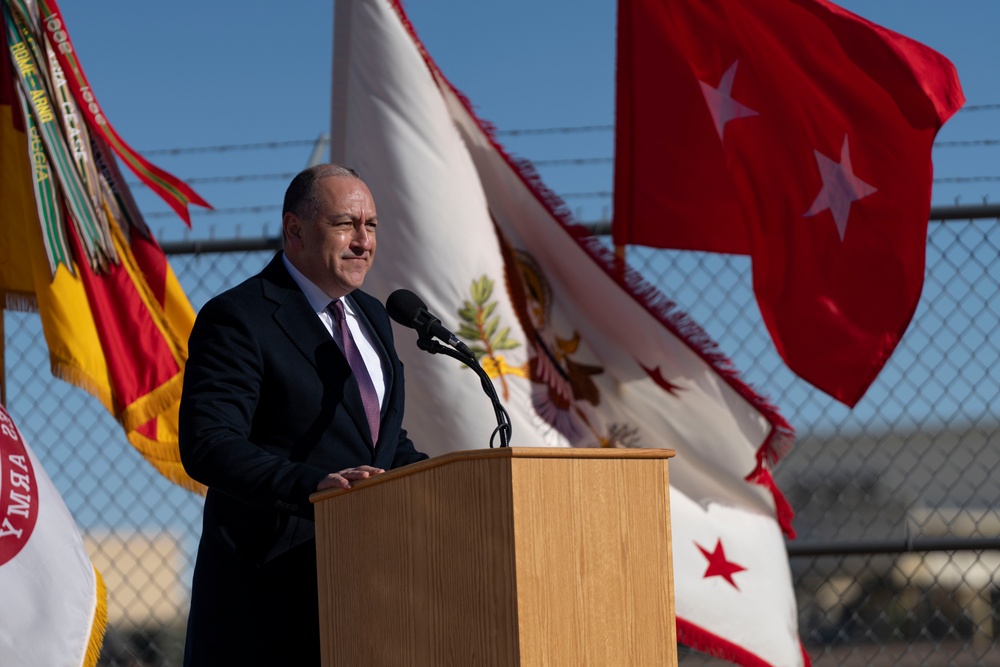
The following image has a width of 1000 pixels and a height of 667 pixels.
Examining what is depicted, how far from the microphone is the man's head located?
17 centimetres

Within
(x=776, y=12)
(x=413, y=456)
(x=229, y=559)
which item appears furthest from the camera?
(x=776, y=12)

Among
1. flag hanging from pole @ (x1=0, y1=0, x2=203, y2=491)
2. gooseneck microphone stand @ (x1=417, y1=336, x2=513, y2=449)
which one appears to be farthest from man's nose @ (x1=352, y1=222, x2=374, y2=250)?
flag hanging from pole @ (x1=0, y1=0, x2=203, y2=491)

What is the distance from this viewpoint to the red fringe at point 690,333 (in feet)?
14.1

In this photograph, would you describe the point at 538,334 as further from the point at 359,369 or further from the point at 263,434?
the point at 263,434

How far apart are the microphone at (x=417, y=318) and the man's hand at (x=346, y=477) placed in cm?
30

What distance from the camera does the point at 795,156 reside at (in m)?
4.30

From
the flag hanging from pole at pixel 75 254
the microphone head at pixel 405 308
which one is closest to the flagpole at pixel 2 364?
the flag hanging from pole at pixel 75 254

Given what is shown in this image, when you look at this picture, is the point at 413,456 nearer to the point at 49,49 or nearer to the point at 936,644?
the point at 49,49

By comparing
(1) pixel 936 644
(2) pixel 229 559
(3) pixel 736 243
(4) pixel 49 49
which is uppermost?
(4) pixel 49 49

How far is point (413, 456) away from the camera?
2.84m

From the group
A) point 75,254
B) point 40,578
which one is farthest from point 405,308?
point 75,254

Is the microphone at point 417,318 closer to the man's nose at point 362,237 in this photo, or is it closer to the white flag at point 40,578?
the man's nose at point 362,237

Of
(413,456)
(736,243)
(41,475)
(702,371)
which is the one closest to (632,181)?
(736,243)

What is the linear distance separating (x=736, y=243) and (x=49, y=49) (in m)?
2.32
